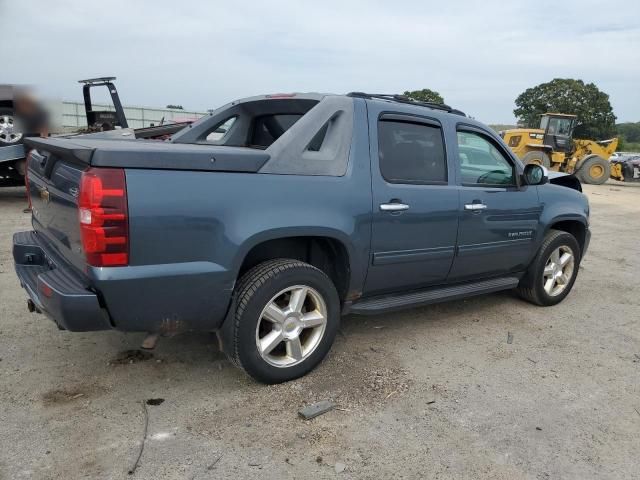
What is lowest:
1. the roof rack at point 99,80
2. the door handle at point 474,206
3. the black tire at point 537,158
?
the black tire at point 537,158

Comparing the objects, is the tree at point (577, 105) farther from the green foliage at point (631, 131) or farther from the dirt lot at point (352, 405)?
the dirt lot at point (352, 405)

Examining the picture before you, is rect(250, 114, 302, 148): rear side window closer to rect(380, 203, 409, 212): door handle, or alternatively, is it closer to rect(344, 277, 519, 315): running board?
rect(380, 203, 409, 212): door handle

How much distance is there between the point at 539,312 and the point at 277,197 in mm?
3100

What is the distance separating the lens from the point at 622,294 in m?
5.62

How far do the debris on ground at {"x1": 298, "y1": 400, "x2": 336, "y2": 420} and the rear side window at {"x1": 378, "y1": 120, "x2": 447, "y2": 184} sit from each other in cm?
152

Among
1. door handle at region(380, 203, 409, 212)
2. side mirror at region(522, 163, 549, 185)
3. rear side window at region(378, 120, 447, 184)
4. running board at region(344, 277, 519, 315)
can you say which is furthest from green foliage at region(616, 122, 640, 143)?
door handle at region(380, 203, 409, 212)

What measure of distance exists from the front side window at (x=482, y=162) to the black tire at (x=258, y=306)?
1.62 meters

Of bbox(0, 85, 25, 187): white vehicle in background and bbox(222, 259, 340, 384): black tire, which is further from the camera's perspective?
bbox(0, 85, 25, 187): white vehicle in background

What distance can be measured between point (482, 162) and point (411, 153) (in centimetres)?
87

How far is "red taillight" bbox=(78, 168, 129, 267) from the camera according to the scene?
8.37 ft

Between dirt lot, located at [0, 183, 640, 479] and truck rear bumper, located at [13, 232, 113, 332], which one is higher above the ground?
truck rear bumper, located at [13, 232, 113, 332]

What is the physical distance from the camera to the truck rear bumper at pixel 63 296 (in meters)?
2.64

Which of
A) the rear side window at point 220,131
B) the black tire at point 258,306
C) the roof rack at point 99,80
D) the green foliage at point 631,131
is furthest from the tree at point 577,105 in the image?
the black tire at point 258,306

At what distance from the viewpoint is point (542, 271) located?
4.88 meters
